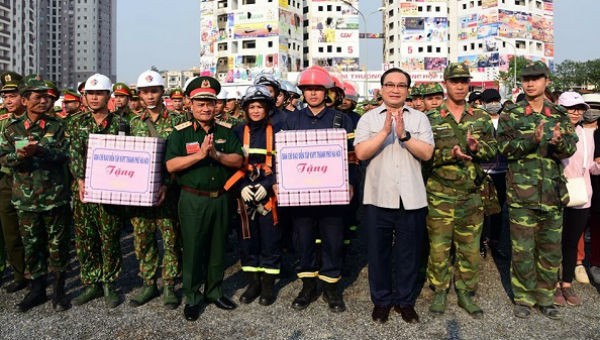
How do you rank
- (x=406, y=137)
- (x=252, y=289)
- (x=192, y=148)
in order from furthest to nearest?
(x=252, y=289)
(x=192, y=148)
(x=406, y=137)

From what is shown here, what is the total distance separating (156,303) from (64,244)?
3.80 feet

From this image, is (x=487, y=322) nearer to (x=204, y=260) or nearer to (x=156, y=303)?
(x=204, y=260)

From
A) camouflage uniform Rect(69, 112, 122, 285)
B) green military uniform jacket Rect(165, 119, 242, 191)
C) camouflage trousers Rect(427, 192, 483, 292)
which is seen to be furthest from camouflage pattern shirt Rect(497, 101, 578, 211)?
→ camouflage uniform Rect(69, 112, 122, 285)

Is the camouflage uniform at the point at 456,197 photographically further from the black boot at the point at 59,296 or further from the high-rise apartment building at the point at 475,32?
the high-rise apartment building at the point at 475,32

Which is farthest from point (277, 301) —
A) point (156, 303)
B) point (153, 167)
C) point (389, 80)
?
point (389, 80)

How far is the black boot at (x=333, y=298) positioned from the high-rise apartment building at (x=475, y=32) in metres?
80.0

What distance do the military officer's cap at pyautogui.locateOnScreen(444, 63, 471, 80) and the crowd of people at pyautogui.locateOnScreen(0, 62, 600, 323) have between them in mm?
18

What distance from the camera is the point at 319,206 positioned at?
4.41 meters

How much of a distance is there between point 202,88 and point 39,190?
6.47ft

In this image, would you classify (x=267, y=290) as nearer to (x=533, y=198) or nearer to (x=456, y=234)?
(x=456, y=234)

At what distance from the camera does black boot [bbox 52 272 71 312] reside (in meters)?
4.43

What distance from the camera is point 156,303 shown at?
458 centimetres

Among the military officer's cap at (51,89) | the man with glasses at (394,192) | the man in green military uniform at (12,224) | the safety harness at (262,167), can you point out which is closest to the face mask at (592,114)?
the man with glasses at (394,192)

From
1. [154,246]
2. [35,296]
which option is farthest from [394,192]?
[35,296]
